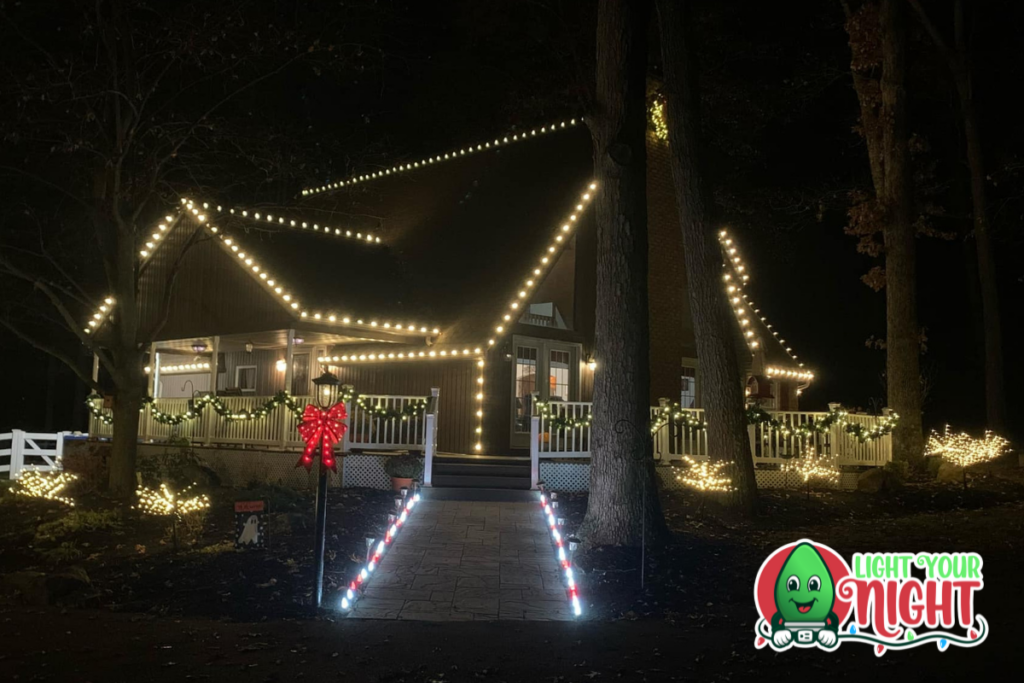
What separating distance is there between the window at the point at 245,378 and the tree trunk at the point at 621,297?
12.9 m

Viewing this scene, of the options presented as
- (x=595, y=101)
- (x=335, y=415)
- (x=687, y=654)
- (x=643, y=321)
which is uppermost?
(x=595, y=101)

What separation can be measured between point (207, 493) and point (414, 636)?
28.4ft

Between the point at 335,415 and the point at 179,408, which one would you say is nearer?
the point at 335,415

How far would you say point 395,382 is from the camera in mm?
19109

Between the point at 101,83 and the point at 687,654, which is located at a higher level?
the point at 101,83

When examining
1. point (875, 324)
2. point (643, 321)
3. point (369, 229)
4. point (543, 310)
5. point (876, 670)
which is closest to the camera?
point (876, 670)

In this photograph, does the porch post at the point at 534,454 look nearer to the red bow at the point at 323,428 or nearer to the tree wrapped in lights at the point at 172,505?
the tree wrapped in lights at the point at 172,505

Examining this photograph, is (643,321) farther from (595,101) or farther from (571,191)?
(571,191)

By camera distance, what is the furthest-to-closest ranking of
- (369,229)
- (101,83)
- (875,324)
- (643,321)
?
(875,324) → (369,229) → (101,83) → (643,321)

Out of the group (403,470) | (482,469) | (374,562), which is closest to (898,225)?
(482,469)

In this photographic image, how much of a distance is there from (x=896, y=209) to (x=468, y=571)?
44.4 ft

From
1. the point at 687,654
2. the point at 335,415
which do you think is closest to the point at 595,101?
the point at 335,415

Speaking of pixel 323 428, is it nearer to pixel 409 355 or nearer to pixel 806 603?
pixel 806 603

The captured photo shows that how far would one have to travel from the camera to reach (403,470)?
49.6ft
